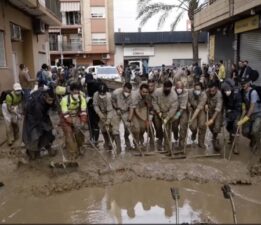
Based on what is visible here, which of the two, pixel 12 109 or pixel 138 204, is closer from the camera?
pixel 138 204

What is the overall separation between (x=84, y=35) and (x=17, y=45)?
32.6 meters

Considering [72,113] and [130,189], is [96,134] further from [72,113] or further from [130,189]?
[130,189]

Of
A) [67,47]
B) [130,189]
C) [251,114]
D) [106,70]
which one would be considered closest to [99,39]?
[67,47]

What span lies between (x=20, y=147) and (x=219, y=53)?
1841 centimetres

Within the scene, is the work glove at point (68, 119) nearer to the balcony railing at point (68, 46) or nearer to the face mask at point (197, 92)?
the face mask at point (197, 92)

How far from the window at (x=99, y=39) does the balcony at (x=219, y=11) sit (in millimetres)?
25664

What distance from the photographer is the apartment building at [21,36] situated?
1523 cm

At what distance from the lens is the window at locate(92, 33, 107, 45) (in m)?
51.2

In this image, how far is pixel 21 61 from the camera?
20.2 metres

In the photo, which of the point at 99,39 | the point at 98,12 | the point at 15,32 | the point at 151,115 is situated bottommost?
the point at 151,115

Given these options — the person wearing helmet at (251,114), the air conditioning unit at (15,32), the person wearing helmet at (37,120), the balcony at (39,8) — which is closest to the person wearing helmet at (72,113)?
the person wearing helmet at (37,120)

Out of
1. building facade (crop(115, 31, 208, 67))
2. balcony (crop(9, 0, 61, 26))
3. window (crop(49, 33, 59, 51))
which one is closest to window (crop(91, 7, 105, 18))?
building facade (crop(115, 31, 208, 67))

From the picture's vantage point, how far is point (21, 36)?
19.8 metres

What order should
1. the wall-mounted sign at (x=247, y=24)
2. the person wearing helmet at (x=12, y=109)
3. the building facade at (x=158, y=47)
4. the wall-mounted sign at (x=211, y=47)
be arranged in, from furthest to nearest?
the building facade at (x=158, y=47) → the wall-mounted sign at (x=211, y=47) → the wall-mounted sign at (x=247, y=24) → the person wearing helmet at (x=12, y=109)
